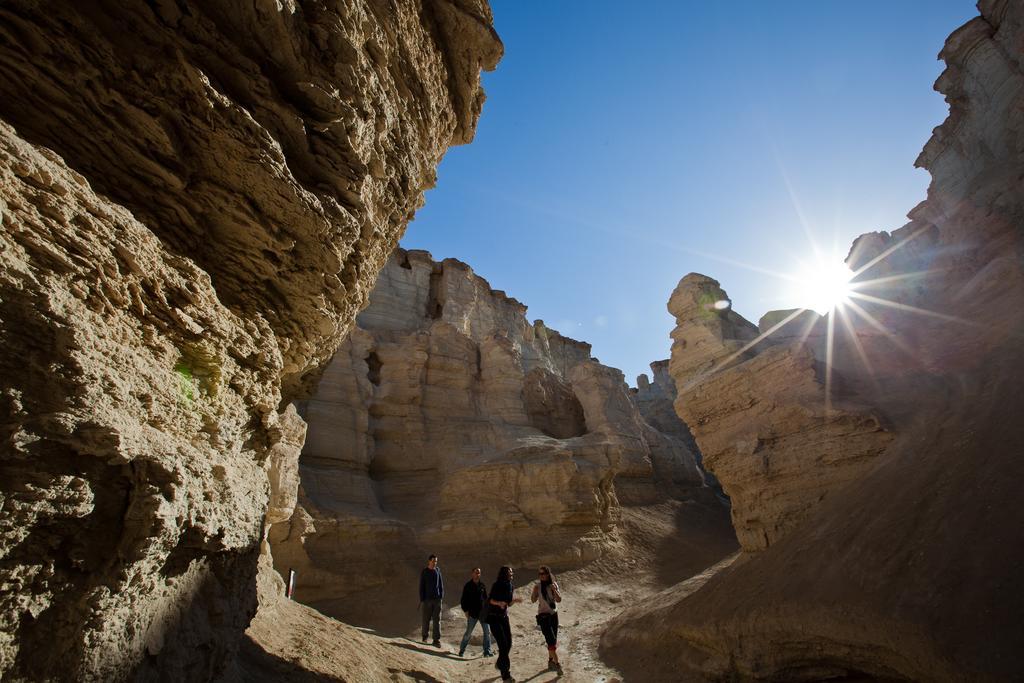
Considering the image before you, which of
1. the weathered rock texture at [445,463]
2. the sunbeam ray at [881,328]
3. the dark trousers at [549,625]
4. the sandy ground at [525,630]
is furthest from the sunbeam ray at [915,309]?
the weathered rock texture at [445,463]

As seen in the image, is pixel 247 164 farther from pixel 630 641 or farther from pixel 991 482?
Result: pixel 630 641

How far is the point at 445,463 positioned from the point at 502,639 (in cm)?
1301

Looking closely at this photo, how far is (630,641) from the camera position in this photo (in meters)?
9.85

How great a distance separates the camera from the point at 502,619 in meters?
7.93

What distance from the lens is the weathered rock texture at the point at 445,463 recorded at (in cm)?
1559

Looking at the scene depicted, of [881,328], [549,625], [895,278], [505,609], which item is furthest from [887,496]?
[895,278]

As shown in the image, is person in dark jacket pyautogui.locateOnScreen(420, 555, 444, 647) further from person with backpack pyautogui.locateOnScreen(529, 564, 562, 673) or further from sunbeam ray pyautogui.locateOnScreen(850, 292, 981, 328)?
sunbeam ray pyautogui.locateOnScreen(850, 292, 981, 328)

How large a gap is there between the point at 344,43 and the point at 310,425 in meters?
15.6

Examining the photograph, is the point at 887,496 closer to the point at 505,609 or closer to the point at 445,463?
the point at 505,609

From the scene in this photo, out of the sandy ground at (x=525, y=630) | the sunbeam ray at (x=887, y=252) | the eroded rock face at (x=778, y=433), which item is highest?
the sunbeam ray at (x=887, y=252)

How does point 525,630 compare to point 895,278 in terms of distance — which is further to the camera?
point 895,278

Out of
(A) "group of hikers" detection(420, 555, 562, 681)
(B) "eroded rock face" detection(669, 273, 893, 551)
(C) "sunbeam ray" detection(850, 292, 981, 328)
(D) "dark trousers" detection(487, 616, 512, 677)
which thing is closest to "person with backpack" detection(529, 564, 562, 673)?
(A) "group of hikers" detection(420, 555, 562, 681)

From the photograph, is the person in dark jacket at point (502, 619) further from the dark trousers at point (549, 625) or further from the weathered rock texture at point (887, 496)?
the weathered rock texture at point (887, 496)

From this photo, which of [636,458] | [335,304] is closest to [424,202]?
[335,304]
